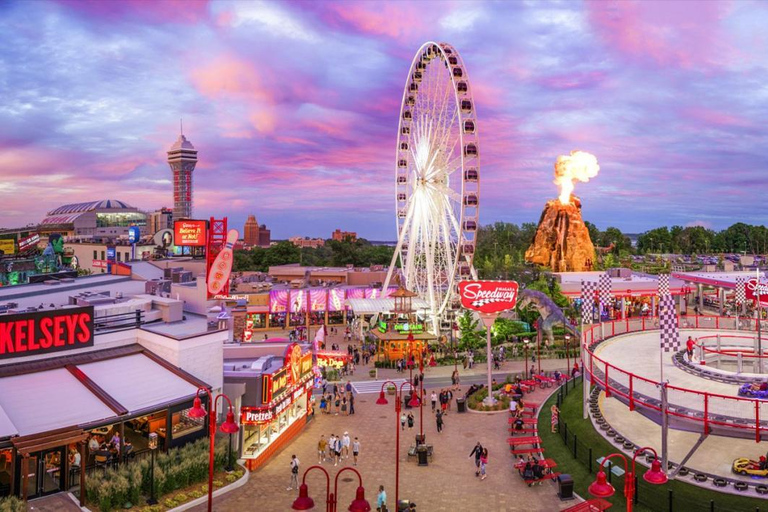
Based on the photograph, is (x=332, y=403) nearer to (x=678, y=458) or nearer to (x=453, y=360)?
(x=453, y=360)

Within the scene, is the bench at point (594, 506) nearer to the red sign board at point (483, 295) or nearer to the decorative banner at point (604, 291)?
the red sign board at point (483, 295)

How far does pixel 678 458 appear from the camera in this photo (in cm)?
2448

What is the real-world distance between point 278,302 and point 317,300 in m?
4.59

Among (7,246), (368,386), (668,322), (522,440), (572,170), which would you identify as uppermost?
(572,170)

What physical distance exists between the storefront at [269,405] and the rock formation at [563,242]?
79617mm

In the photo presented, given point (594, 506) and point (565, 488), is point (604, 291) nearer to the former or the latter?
point (565, 488)

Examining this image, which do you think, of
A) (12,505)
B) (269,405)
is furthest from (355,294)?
(12,505)

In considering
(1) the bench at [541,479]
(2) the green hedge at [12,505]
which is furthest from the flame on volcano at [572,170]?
(2) the green hedge at [12,505]

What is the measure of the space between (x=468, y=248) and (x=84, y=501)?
3679cm

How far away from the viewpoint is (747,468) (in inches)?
870

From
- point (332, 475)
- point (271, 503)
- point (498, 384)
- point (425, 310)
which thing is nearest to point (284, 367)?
point (332, 475)

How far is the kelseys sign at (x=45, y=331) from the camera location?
22.8 m

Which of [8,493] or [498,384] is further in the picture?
[498,384]

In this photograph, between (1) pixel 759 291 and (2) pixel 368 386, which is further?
(2) pixel 368 386
